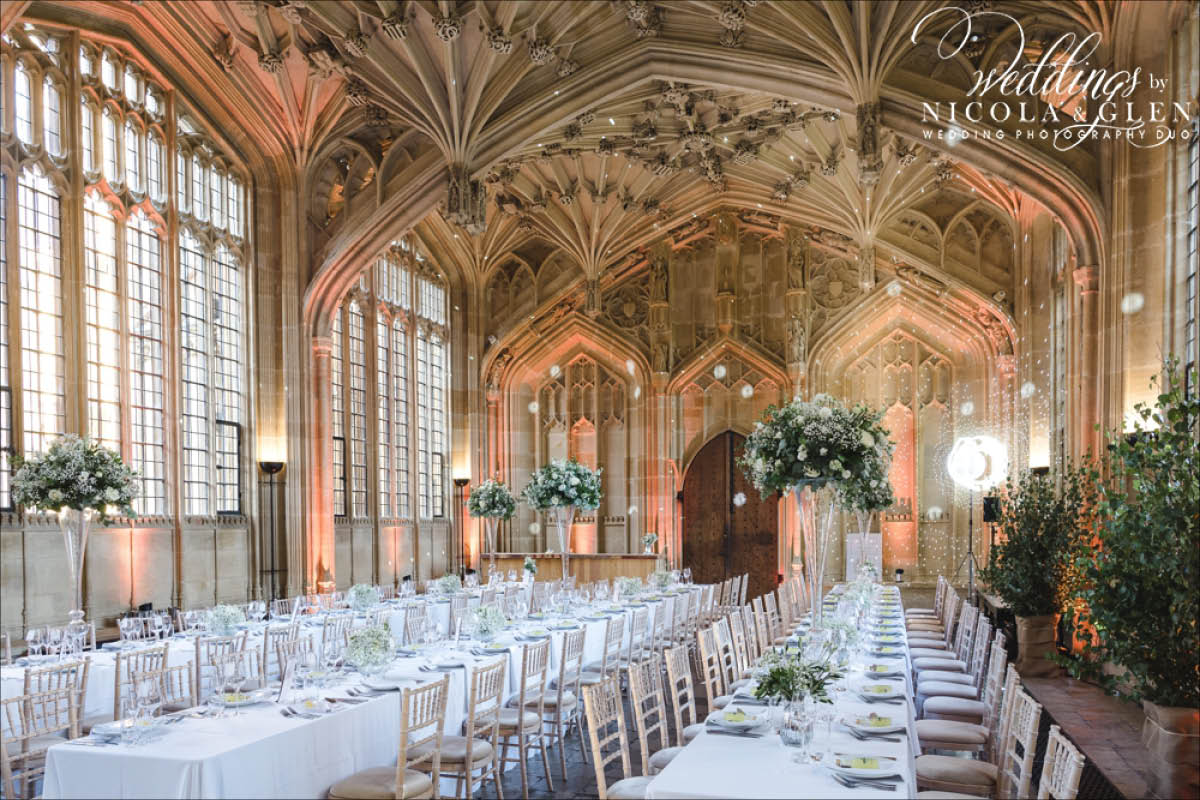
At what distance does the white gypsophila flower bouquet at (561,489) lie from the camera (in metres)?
14.4

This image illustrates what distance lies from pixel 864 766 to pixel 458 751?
8.85 feet

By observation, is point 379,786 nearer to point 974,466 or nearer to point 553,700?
point 553,700

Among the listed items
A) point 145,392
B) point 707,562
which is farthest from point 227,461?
point 707,562

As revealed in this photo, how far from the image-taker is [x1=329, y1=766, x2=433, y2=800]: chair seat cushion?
5.11m

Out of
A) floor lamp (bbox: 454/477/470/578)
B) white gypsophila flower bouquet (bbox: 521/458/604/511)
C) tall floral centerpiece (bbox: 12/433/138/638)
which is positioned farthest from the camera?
floor lamp (bbox: 454/477/470/578)

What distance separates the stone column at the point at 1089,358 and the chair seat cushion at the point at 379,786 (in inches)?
350

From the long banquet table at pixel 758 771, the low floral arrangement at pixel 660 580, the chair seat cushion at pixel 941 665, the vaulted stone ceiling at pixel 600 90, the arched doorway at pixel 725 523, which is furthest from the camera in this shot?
the arched doorway at pixel 725 523

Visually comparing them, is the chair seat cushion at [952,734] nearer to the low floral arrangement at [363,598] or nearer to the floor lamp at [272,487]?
the low floral arrangement at [363,598]

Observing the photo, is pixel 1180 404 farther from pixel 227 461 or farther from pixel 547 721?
pixel 227 461

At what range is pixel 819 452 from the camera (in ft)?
22.8

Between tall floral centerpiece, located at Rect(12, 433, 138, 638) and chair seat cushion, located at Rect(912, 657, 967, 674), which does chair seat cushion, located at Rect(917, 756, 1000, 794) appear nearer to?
chair seat cushion, located at Rect(912, 657, 967, 674)

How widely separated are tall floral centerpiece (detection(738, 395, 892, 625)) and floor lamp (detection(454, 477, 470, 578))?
512 inches

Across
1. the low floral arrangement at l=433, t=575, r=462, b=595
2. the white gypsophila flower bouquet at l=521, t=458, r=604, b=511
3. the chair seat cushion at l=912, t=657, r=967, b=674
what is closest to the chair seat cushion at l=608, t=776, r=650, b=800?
the chair seat cushion at l=912, t=657, r=967, b=674

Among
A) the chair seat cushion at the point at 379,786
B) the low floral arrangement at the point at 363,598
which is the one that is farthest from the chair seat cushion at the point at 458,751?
the low floral arrangement at the point at 363,598
